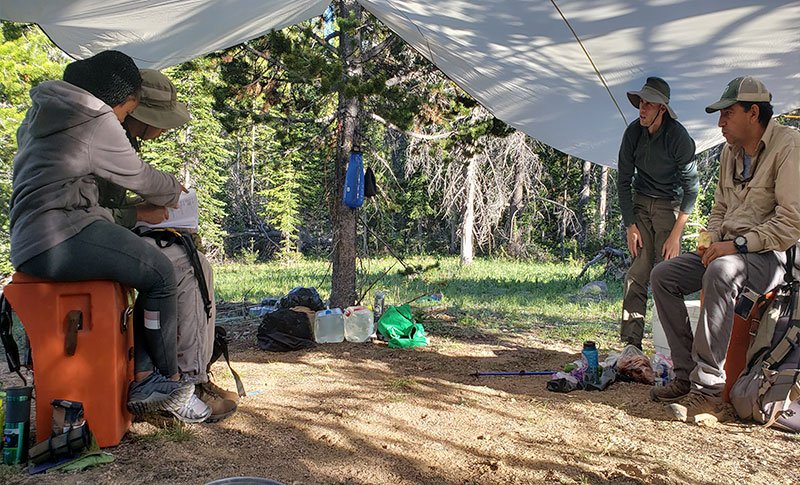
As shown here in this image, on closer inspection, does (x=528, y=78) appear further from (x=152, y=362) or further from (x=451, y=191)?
(x=451, y=191)

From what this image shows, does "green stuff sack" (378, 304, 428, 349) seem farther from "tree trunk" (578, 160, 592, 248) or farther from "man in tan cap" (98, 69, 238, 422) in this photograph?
"tree trunk" (578, 160, 592, 248)

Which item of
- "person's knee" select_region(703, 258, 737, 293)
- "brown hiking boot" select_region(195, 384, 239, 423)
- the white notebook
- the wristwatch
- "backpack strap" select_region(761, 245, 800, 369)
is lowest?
"brown hiking boot" select_region(195, 384, 239, 423)

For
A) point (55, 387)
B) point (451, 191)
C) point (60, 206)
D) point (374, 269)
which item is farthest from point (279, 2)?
point (451, 191)

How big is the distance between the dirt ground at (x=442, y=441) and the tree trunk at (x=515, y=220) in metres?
17.6

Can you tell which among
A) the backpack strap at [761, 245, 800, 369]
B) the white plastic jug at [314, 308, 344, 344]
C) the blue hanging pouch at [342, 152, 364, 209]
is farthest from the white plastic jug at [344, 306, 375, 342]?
the backpack strap at [761, 245, 800, 369]

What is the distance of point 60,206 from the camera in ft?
9.21

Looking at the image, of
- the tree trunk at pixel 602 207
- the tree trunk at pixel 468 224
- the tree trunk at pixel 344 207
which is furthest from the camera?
the tree trunk at pixel 602 207

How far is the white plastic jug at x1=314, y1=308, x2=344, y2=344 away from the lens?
6.14m

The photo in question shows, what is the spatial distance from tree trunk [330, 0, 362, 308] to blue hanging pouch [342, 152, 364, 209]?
0.88ft

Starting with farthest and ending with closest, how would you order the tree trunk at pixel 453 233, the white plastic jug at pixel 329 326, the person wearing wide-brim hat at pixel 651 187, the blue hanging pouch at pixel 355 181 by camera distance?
1. the tree trunk at pixel 453 233
2. the blue hanging pouch at pixel 355 181
3. the white plastic jug at pixel 329 326
4. the person wearing wide-brim hat at pixel 651 187

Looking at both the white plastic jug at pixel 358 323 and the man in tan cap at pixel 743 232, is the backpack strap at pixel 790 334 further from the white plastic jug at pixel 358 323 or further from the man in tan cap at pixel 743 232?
the white plastic jug at pixel 358 323

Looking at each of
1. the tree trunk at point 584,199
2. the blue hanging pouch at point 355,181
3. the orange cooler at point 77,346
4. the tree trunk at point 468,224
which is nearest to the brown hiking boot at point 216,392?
the orange cooler at point 77,346

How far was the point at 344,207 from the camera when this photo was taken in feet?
22.7

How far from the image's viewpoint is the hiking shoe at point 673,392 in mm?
3844
